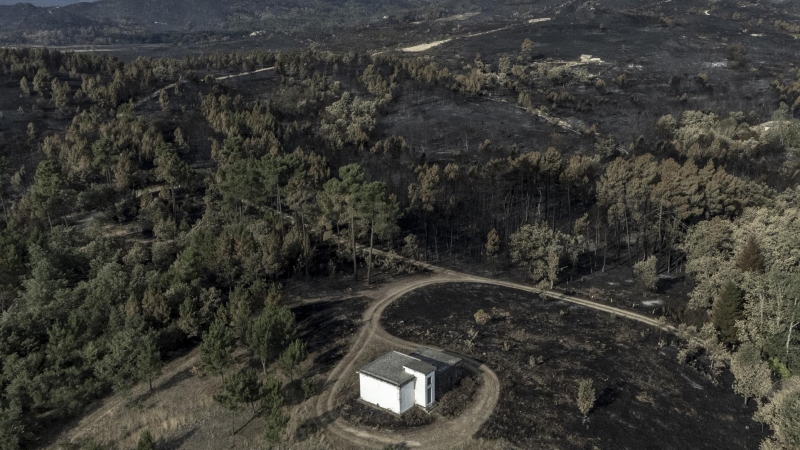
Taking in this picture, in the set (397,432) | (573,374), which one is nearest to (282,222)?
(397,432)

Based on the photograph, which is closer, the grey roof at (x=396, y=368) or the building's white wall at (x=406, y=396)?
the building's white wall at (x=406, y=396)

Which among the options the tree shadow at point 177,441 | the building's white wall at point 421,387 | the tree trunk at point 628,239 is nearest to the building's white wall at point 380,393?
the building's white wall at point 421,387

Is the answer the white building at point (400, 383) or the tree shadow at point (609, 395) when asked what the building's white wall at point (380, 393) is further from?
the tree shadow at point (609, 395)

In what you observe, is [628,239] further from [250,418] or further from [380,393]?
[250,418]

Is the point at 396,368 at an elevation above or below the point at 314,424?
above

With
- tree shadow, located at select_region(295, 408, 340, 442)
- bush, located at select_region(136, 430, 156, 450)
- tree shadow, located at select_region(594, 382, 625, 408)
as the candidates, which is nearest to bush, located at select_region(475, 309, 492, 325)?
tree shadow, located at select_region(594, 382, 625, 408)
